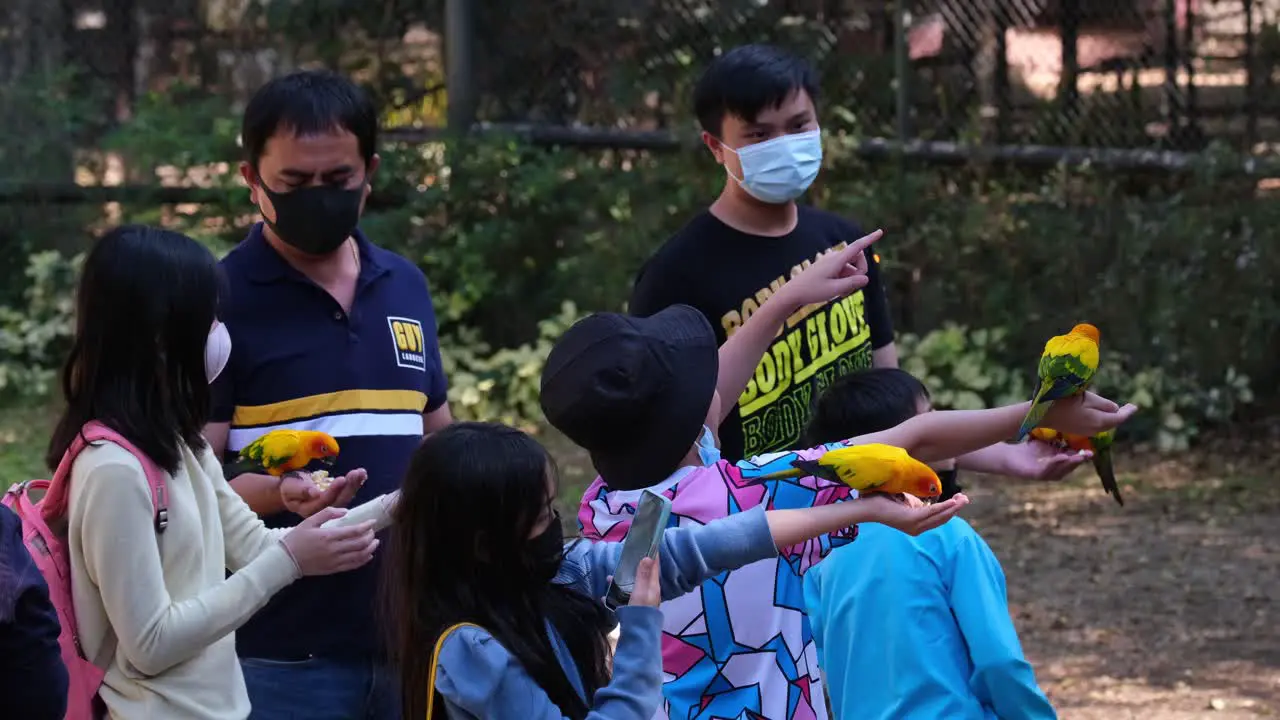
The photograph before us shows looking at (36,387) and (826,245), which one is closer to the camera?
(826,245)

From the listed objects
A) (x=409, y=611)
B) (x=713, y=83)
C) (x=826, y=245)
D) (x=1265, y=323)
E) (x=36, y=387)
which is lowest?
(x=36, y=387)

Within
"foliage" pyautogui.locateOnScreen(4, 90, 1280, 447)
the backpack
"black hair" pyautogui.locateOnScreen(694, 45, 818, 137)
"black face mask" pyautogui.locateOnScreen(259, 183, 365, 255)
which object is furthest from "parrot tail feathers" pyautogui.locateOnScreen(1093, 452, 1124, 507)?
"foliage" pyautogui.locateOnScreen(4, 90, 1280, 447)

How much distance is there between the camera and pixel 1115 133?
9.11m

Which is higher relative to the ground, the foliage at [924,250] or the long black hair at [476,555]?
the long black hair at [476,555]

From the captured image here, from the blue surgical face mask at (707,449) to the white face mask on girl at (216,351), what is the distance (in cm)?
80

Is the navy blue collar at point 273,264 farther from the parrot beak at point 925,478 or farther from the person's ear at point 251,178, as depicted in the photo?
the parrot beak at point 925,478

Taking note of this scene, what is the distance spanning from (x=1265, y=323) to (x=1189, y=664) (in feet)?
10.5

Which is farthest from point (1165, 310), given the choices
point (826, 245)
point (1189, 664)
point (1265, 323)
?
point (826, 245)

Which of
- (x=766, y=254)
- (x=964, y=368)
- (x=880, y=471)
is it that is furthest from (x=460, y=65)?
(x=880, y=471)

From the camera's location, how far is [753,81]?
4.04 meters

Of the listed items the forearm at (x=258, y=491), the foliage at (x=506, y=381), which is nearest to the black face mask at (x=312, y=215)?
the forearm at (x=258, y=491)

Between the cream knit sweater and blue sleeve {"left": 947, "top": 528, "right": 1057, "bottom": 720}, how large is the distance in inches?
44.4

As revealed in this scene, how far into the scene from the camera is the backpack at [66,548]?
2.61m

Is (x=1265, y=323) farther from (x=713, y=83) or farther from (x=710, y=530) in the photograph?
(x=710, y=530)
